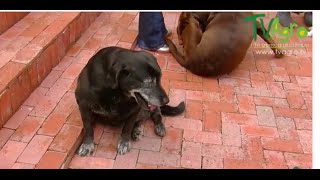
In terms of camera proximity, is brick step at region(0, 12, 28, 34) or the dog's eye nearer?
the dog's eye

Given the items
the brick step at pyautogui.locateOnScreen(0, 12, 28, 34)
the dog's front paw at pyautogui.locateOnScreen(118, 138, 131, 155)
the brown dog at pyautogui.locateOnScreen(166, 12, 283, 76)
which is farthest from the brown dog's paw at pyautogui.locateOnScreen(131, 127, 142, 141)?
the brick step at pyautogui.locateOnScreen(0, 12, 28, 34)

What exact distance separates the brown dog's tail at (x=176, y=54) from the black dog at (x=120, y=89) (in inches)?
45.2

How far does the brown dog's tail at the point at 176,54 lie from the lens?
3674 mm

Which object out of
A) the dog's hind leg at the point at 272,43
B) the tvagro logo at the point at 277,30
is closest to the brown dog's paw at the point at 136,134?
the tvagro logo at the point at 277,30

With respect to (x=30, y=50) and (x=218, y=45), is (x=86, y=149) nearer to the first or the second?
(x=30, y=50)

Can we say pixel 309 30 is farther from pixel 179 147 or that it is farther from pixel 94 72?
pixel 94 72

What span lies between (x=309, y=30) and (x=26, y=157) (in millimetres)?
3571

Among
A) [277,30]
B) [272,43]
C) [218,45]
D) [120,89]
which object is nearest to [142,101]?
[120,89]

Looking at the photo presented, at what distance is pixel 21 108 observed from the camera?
2775 mm

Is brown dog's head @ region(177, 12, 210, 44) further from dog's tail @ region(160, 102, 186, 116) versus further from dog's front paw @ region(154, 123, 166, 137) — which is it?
dog's front paw @ region(154, 123, 166, 137)

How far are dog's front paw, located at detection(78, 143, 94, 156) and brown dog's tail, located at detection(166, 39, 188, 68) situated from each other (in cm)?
144

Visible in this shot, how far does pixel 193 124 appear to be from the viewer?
294cm

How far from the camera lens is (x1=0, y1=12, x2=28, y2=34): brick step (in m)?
3.14
